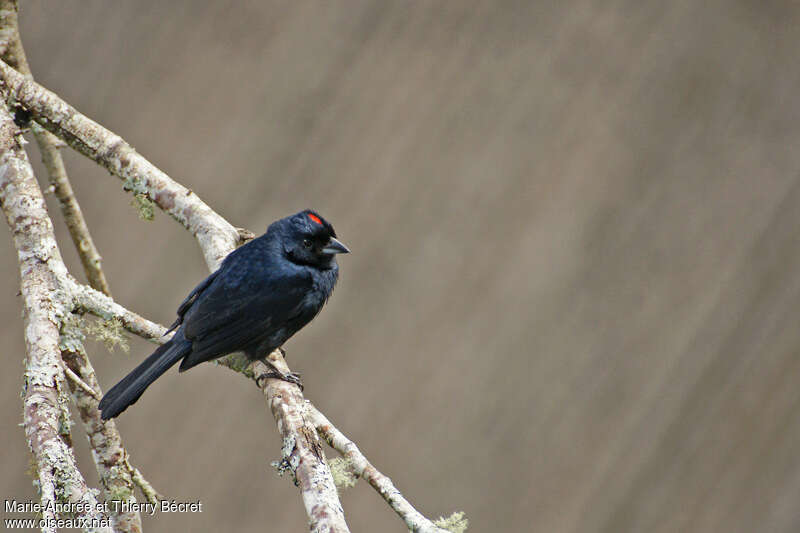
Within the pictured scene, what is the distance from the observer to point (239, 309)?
4.91 feet

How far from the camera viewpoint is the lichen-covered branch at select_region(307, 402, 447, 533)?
1054mm

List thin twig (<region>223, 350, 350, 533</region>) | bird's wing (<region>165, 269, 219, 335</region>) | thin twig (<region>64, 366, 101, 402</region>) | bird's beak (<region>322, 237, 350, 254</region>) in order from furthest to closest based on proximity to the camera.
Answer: bird's beak (<region>322, 237, 350, 254</region>), bird's wing (<region>165, 269, 219, 335</region>), thin twig (<region>64, 366, 101, 402</region>), thin twig (<region>223, 350, 350, 533</region>)

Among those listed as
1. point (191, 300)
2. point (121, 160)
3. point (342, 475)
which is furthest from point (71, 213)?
point (342, 475)

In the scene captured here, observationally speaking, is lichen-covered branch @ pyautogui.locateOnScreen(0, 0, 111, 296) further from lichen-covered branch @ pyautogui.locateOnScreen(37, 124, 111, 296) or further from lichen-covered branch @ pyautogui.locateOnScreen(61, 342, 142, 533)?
lichen-covered branch @ pyautogui.locateOnScreen(61, 342, 142, 533)

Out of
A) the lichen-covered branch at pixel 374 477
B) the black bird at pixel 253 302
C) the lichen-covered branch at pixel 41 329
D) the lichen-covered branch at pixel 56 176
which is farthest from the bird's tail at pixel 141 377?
the lichen-covered branch at pixel 56 176

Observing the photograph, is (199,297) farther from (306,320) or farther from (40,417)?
(40,417)

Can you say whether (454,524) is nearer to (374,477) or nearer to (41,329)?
(374,477)

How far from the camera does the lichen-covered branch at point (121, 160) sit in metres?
1.55

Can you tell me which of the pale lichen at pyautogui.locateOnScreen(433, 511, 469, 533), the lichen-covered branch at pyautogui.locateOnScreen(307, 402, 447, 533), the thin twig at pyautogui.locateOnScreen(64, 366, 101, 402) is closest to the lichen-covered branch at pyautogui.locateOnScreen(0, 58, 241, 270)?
the thin twig at pyautogui.locateOnScreen(64, 366, 101, 402)

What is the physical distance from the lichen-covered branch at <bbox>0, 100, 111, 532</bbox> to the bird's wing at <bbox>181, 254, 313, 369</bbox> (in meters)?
0.26

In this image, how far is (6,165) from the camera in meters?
1.49

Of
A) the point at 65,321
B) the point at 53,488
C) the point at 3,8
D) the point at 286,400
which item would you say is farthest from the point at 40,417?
the point at 3,8

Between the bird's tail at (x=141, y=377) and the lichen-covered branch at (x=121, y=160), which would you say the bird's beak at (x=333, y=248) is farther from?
the bird's tail at (x=141, y=377)

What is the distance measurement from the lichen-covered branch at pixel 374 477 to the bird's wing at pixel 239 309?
26cm
